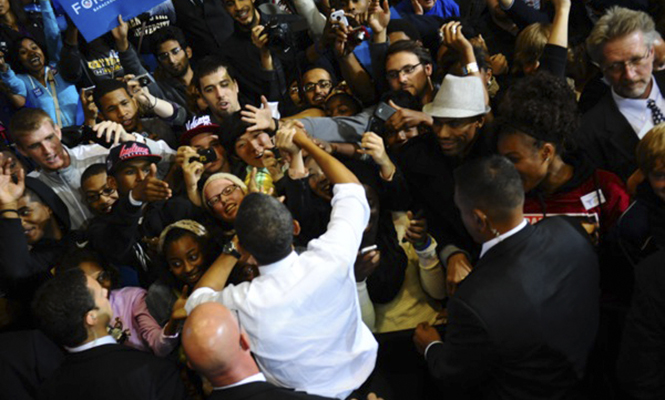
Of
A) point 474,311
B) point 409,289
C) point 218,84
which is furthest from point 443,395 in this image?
point 218,84

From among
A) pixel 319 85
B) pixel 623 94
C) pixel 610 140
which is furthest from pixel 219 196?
pixel 623 94

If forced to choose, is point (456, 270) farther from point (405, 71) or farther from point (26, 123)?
point (26, 123)

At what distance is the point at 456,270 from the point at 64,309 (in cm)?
161

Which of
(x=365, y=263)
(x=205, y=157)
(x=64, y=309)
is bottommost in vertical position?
(x=365, y=263)

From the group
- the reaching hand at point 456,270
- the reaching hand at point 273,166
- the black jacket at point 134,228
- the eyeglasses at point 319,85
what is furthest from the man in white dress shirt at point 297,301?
the eyeglasses at point 319,85

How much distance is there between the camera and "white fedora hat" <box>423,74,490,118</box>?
2.64 metres

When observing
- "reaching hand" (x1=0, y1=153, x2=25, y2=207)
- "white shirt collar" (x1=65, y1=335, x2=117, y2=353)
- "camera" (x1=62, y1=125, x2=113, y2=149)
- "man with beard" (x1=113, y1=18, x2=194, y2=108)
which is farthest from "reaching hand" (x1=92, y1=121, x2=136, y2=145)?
"white shirt collar" (x1=65, y1=335, x2=117, y2=353)

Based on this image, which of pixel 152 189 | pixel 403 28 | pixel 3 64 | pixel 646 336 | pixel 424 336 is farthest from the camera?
pixel 3 64

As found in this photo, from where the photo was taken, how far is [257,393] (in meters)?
1.79

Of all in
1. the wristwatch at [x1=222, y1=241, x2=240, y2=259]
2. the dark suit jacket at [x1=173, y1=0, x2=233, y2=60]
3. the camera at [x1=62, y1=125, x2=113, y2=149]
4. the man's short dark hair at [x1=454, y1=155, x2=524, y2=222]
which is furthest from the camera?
the dark suit jacket at [x1=173, y1=0, x2=233, y2=60]

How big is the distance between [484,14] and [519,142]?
2662 mm

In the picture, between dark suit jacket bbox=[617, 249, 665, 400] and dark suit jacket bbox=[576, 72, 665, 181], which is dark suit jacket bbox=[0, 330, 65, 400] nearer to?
dark suit jacket bbox=[617, 249, 665, 400]

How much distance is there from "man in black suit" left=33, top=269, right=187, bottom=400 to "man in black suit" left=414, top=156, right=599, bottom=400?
107 centimetres

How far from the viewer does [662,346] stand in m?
1.78
